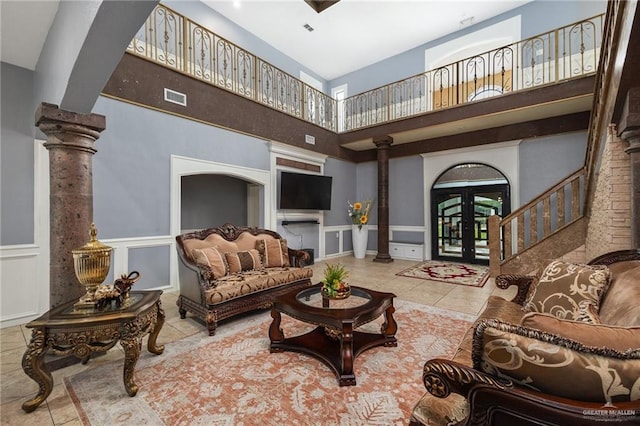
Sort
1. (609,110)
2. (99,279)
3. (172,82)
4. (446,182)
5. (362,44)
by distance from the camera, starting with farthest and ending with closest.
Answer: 1. (362,44)
2. (446,182)
3. (172,82)
4. (609,110)
5. (99,279)

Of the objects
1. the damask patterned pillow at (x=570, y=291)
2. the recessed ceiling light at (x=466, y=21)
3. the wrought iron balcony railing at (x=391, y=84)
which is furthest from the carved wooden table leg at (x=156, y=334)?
the recessed ceiling light at (x=466, y=21)

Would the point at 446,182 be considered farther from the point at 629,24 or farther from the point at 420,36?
the point at 629,24

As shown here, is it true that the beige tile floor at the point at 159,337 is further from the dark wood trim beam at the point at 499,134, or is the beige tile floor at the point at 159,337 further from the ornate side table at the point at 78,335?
the dark wood trim beam at the point at 499,134

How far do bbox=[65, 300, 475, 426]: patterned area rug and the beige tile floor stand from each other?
100 millimetres

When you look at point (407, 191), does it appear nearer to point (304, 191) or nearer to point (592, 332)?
point (304, 191)

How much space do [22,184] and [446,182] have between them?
739cm

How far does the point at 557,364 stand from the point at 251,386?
1.78m

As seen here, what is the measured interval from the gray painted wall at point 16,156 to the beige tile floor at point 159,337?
3.65ft

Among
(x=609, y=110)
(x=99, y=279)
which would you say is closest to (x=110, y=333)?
(x=99, y=279)

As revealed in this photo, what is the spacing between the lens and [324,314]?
6.89 ft

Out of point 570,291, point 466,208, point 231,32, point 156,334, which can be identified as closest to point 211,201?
point 231,32

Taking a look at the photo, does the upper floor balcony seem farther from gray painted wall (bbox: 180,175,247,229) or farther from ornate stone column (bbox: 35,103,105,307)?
ornate stone column (bbox: 35,103,105,307)

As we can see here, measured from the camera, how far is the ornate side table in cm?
173

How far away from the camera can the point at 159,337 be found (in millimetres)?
2723
